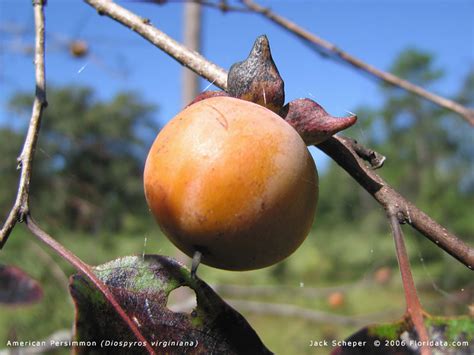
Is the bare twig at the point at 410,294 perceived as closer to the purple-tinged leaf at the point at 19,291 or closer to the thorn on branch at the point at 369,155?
the thorn on branch at the point at 369,155

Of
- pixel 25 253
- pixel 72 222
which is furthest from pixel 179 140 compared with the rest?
pixel 72 222

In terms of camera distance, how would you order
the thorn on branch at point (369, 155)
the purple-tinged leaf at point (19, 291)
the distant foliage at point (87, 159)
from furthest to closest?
the distant foliage at point (87, 159)
the purple-tinged leaf at point (19, 291)
the thorn on branch at point (369, 155)

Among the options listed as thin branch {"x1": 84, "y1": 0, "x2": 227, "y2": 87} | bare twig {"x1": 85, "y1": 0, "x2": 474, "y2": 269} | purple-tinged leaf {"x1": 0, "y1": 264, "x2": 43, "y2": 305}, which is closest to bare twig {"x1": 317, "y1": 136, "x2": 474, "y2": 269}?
bare twig {"x1": 85, "y1": 0, "x2": 474, "y2": 269}

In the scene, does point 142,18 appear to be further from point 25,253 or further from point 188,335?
point 25,253

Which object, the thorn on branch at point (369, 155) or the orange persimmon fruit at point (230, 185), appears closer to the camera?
the orange persimmon fruit at point (230, 185)

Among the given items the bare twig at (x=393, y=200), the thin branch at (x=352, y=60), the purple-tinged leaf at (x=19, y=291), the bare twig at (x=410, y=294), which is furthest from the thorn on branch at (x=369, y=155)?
the purple-tinged leaf at (x=19, y=291)

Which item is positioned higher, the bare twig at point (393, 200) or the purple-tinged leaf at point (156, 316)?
the bare twig at point (393, 200)
